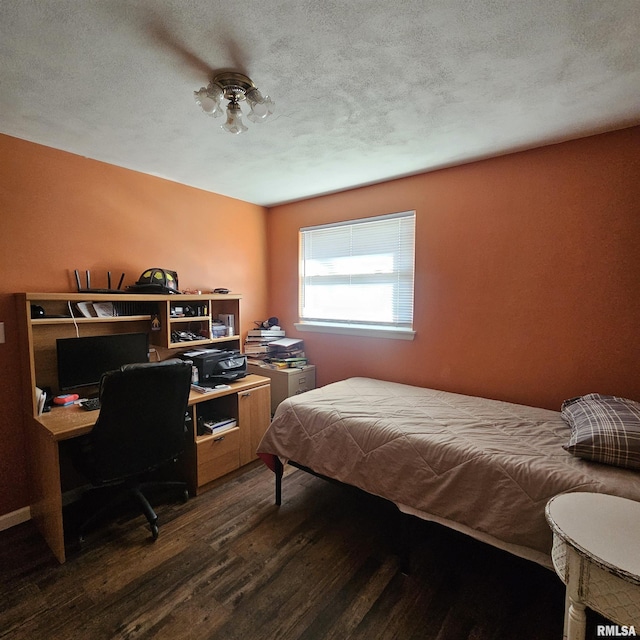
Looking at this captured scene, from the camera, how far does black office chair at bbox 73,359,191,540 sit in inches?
72.0

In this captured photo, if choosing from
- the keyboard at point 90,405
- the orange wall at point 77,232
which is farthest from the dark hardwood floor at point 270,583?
the orange wall at point 77,232

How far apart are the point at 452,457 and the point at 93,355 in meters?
2.39

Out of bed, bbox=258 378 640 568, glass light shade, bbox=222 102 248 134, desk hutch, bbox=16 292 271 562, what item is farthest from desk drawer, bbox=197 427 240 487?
glass light shade, bbox=222 102 248 134

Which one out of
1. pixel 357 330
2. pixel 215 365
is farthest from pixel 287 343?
pixel 215 365

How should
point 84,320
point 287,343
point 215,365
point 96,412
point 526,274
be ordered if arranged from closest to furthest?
point 96,412, point 84,320, point 526,274, point 215,365, point 287,343

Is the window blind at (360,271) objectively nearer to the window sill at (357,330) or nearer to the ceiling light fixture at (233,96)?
the window sill at (357,330)

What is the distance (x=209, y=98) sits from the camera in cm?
148

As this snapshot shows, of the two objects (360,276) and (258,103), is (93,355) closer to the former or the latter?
(258,103)

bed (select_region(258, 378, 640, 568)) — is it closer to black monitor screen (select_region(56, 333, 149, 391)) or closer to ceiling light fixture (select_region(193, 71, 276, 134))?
black monitor screen (select_region(56, 333, 149, 391))

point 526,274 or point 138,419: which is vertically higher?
point 526,274

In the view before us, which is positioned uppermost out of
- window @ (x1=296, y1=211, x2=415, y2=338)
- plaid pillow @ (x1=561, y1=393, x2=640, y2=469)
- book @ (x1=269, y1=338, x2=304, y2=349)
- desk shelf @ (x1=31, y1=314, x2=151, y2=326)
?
window @ (x1=296, y1=211, x2=415, y2=338)

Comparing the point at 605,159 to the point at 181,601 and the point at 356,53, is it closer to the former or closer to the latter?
the point at 356,53

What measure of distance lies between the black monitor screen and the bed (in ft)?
4.01

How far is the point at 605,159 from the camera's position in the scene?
207 centimetres
